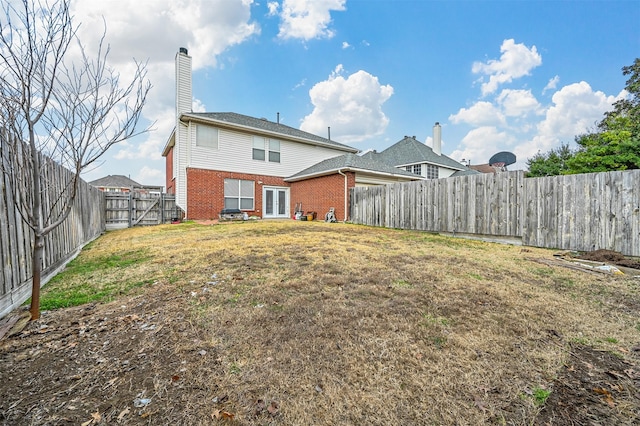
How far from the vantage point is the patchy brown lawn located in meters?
1.43

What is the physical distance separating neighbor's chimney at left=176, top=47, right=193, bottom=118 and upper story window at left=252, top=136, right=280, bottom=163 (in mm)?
3844

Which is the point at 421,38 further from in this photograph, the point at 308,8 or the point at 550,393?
the point at 550,393

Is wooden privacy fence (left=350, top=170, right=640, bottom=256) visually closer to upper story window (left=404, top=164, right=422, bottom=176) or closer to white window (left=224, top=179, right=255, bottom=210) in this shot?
white window (left=224, top=179, right=255, bottom=210)

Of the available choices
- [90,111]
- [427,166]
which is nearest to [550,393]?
[90,111]

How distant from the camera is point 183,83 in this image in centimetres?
1370

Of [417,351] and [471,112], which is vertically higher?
[471,112]

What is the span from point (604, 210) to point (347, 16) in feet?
39.8

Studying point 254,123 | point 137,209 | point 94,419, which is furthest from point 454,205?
point 137,209

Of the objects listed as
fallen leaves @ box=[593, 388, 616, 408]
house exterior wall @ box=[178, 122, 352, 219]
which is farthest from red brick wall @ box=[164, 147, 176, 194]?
fallen leaves @ box=[593, 388, 616, 408]

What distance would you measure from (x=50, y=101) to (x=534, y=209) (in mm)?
9064

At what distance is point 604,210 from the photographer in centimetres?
549

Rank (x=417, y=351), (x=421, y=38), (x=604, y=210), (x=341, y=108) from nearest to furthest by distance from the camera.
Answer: (x=417, y=351) → (x=604, y=210) → (x=421, y=38) → (x=341, y=108)

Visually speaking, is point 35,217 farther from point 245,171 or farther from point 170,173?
point 170,173

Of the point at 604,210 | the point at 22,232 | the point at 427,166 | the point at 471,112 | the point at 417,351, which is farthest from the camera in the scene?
the point at 427,166
